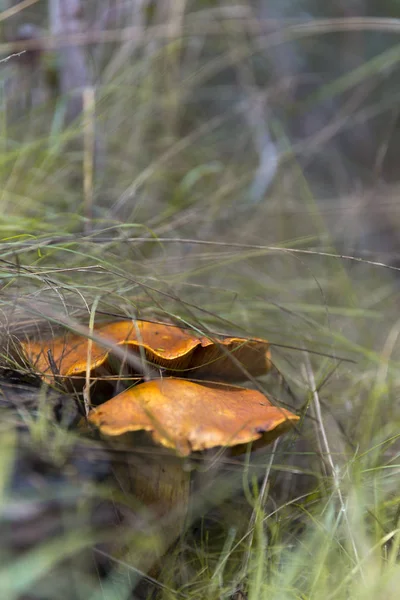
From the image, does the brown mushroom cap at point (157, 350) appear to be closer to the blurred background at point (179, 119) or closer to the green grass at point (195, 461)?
the green grass at point (195, 461)

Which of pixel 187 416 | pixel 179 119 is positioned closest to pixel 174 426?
pixel 187 416

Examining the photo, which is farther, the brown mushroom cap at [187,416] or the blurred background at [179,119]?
the blurred background at [179,119]

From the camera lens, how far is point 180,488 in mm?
704

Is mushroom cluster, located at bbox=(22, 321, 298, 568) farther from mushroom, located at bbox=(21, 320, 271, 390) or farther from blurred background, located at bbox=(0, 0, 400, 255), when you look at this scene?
blurred background, located at bbox=(0, 0, 400, 255)

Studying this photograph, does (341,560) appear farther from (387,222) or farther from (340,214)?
(387,222)

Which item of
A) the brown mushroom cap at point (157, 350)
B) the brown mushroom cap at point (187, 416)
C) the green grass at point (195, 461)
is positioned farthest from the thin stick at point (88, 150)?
the brown mushroom cap at point (187, 416)

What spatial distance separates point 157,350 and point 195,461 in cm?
14

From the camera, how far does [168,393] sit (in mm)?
648

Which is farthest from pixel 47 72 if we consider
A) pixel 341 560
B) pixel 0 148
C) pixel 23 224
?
pixel 341 560

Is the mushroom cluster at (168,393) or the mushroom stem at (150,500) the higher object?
the mushroom cluster at (168,393)

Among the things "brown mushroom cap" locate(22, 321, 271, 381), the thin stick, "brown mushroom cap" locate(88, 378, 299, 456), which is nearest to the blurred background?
the thin stick

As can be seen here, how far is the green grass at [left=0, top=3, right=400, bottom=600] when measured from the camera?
0.61 m

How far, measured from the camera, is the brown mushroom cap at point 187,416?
60cm

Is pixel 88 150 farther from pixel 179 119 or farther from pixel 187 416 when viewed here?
pixel 187 416
